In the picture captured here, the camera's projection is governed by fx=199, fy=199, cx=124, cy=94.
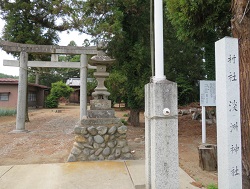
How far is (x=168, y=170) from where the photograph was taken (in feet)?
9.37

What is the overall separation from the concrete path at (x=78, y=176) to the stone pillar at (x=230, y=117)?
1.00m

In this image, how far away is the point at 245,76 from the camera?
10.3 feet

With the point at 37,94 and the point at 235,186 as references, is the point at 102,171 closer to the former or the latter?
the point at 235,186

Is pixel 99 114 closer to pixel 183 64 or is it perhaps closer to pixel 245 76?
pixel 245 76

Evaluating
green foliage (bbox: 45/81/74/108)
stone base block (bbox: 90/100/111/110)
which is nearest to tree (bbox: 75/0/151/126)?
stone base block (bbox: 90/100/111/110)

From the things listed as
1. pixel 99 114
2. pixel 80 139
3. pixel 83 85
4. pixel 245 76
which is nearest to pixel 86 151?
pixel 80 139

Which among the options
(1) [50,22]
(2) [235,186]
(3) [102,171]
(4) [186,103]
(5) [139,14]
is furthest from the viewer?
(4) [186,103]

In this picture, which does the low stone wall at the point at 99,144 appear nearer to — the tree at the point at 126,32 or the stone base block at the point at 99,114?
the stone base block at the point at 99,114

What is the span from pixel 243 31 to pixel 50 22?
10612 millimetres

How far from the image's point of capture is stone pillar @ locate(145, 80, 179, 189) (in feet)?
→ 9.28

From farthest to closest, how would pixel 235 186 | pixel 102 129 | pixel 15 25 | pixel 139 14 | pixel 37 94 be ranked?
pixel 37 94 → pixel 15 25 → pixel 139 14 → pixel 102 129 → pixel 235 186

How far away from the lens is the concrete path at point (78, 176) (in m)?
3.43

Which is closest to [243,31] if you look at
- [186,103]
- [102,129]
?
[102,129]

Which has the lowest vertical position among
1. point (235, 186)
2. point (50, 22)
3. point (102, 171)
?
point (102, 171)
